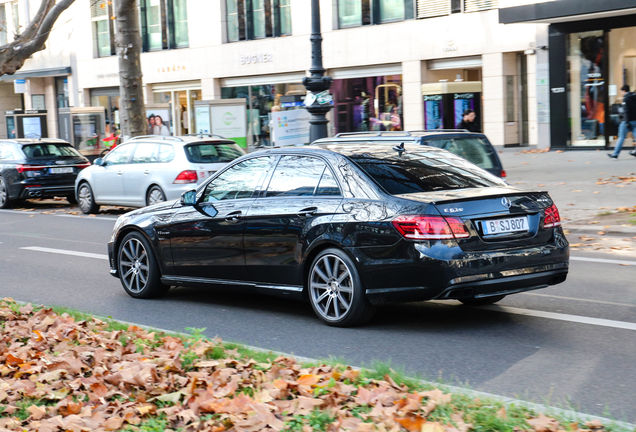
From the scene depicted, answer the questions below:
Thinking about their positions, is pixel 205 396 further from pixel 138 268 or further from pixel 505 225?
pixel 138 268

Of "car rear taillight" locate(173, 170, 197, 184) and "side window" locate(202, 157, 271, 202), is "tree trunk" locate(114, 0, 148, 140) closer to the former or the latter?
"car rear taillight" locate(173, 170, 197, 184)

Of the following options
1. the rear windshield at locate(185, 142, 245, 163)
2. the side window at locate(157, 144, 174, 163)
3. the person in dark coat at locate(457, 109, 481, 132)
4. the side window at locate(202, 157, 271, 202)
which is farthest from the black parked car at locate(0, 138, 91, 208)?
the side window at locate(202, 157, 271, 202)

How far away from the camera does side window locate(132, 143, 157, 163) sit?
16328 mm

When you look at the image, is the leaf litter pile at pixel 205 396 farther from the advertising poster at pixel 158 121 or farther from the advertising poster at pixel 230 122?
the advertising poster at pixel 158 121

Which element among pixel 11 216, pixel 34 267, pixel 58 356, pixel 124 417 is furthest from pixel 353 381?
pixel 11 216

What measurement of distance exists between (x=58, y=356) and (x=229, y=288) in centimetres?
240

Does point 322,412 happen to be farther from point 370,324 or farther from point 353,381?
point 370,324

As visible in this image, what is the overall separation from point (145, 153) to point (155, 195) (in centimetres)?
94

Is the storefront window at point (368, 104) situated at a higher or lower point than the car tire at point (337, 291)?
higher

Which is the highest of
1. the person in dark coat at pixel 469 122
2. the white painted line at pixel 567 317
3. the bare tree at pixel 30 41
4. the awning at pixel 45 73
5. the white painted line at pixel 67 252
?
the awning at pixel 45 73

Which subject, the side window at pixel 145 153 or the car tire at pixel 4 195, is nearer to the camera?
the side window at pixel 145 153

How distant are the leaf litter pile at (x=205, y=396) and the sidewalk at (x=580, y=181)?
7746 mm

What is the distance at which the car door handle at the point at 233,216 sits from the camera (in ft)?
24.7

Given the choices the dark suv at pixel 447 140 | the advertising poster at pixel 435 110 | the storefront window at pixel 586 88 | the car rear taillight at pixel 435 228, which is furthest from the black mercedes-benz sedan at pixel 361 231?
the storefront window at pixel 586 88
